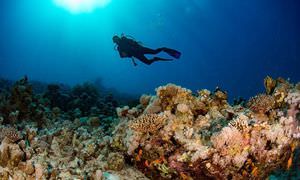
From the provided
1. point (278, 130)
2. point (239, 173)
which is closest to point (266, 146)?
point (278, 130)

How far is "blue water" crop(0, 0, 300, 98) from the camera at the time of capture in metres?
73.9

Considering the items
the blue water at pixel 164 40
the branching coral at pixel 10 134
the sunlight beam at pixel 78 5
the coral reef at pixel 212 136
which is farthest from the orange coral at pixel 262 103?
the sunlight beam at pixel 78 5

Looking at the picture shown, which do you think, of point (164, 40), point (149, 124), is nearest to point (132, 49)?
point (149, 124)

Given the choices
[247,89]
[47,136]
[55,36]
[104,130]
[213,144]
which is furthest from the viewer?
[55,36]

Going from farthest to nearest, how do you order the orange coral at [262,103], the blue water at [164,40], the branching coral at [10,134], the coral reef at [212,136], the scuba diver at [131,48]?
the blue water at [164,40] < the scuba diver at [131,48] < the branching coral at [10,134] < the orange coral at [262,103] < the coral reef at [212,136]

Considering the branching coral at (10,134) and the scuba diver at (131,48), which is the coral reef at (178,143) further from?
the scuba diver at (131,48)

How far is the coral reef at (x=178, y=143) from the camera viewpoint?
419cm

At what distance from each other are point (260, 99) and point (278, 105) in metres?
0.30

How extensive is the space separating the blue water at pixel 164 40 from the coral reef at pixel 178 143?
5259 cm

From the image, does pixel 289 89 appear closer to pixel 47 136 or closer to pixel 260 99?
pixel 260 99

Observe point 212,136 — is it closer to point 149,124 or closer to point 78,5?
point 149,124

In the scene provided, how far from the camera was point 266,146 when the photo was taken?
168 inches

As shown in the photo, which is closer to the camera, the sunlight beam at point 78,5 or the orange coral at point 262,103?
the orange coral at point 262,103

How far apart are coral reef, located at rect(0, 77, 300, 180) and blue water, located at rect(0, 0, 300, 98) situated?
52.6 metres
